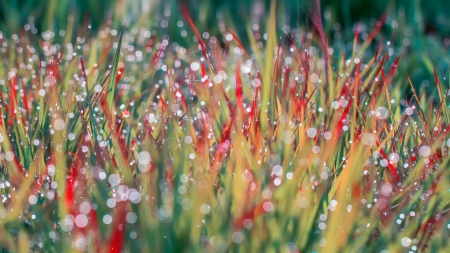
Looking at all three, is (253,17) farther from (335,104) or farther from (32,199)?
(32,199)

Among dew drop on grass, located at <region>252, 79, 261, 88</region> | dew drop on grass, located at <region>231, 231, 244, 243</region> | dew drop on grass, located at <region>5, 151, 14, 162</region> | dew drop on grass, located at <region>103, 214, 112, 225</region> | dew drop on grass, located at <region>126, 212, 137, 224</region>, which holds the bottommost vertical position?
dew drop on grass, located at <region>231, 231, 244, 243</region>

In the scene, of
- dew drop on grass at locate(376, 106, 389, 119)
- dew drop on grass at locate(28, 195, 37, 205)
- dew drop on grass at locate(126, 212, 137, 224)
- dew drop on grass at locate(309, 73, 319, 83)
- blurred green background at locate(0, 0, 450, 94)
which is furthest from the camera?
blurred green background at locate(0, 0, 450, 94)

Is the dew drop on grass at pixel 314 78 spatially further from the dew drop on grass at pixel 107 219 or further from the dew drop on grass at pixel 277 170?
the dew drop on grass at pixel 107 219

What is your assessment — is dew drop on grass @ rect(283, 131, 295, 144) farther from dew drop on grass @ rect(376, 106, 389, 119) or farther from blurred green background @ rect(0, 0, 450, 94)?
blurred green background @ rect(0, 0, 450, 94)

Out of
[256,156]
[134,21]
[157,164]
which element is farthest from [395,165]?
[134,21]

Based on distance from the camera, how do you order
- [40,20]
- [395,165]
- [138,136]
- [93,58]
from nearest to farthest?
[395,165] → [138,136] → [93,58] → [40,20]

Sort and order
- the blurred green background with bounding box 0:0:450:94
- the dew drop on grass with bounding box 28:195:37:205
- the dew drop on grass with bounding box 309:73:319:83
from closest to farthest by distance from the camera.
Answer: the dew drop on grass with bounding box 28:195:37:205
the dew drop on grass with bounding box 309:73:319:83
the blurred green background with bounding box 0:0:450:94

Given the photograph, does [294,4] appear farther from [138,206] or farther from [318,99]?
[138,206]

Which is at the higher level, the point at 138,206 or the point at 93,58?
the point at 93,58

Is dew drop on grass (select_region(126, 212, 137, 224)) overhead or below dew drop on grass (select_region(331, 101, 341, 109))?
below

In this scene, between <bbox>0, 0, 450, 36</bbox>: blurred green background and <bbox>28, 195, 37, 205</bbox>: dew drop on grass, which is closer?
<bbox>28, 195, 37, 205</bbox>: dew drop on grass

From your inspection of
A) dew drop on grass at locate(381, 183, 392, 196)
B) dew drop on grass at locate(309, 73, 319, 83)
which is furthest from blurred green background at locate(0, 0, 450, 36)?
dew drop on grass at locate(381, 183, 392, 196)
